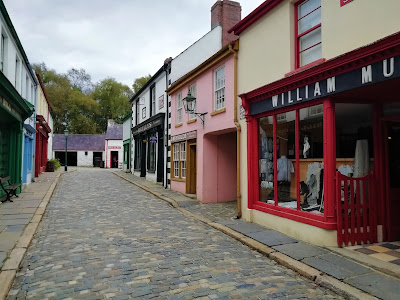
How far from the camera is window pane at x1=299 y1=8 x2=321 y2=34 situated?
650cm

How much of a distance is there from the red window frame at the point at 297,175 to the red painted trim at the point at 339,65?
0.46 meters

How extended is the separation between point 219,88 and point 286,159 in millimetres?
4177

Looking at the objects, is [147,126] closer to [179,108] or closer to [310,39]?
[179,108]

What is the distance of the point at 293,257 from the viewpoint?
537cm

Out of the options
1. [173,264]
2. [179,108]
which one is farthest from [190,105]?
[173,264]

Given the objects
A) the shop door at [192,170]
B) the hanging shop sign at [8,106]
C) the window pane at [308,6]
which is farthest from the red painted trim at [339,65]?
the hanging shop sign at [8,106]

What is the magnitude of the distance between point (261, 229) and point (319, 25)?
460cm

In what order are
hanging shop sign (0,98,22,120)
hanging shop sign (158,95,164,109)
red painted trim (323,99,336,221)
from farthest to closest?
hanging shop sign (158,95,164,109)
hanging shop sign (0,98,22,120)
red painted trim (323,99,336,221)

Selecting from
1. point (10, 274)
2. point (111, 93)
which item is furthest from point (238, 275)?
point (111, 93)

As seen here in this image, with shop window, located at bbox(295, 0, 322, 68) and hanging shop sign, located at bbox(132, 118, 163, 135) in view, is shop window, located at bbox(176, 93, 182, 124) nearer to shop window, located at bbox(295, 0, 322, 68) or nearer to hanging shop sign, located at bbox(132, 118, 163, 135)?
hanging shop sign, located at bbox(132, 118, 163, 135)

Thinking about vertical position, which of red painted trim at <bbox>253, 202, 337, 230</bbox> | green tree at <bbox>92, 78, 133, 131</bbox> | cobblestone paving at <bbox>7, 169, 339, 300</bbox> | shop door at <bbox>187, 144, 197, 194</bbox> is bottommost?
cobblestone paving at <bbox>7, 169, 339, 300</bbox>

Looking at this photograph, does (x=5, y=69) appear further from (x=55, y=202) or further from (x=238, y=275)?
(x=238, y=275)

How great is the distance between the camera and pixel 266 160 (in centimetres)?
808

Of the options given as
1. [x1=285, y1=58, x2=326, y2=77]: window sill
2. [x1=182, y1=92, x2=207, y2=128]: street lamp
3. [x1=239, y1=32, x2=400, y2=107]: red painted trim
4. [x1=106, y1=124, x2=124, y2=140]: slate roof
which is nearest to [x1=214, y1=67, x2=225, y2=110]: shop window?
[x1=182, y1=92, x2=207, y2=128]: street lamp
